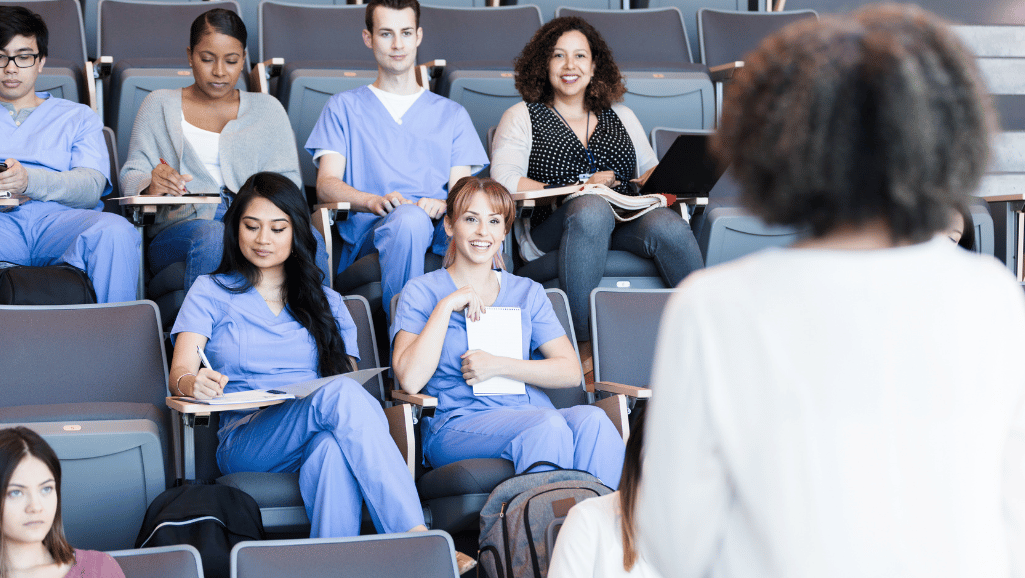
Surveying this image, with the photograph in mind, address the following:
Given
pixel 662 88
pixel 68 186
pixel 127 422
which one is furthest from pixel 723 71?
pixel 127 422

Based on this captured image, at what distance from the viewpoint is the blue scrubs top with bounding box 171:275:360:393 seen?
7.75 feet

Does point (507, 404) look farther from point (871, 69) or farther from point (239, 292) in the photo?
point (871, 69)

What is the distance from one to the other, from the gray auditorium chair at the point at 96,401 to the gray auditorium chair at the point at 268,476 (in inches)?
3.1

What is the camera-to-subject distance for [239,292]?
2443 millimetres

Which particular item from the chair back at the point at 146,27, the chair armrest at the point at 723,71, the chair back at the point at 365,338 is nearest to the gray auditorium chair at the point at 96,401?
the chair back at the point at 365,338

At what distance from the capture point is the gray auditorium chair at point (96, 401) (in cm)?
195

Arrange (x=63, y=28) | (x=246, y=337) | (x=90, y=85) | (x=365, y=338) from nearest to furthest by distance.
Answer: (x=246, y=337) → (x=365, y=338) → (x=90, y=85) → (x=63, y=28)

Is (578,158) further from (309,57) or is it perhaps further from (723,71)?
(309,57)

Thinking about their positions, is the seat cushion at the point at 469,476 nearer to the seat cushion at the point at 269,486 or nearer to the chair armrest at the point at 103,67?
the seat cushion at the point at 269,486

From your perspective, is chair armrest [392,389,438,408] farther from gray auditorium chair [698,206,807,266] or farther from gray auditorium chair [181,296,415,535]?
gray auditorium chair [698,206,807,266]

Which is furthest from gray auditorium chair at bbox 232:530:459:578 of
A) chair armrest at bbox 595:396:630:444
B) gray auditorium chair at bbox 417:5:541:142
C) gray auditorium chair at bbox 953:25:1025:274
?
gray auditorium chair at bbox 953:25:1025:274

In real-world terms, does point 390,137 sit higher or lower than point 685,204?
higher

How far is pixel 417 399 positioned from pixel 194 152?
1.30 metres

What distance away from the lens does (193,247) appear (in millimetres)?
2752
